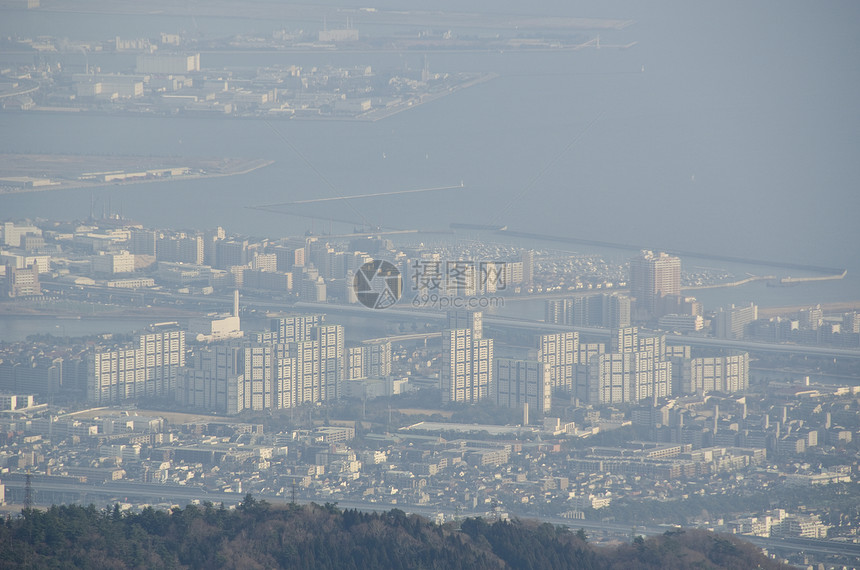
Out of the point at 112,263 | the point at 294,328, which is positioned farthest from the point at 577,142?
the point at 294,328

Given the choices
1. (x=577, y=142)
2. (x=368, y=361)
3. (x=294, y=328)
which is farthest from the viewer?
(x=577, y=142)

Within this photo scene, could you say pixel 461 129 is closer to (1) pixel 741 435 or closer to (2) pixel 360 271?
(2) pixel 360 271

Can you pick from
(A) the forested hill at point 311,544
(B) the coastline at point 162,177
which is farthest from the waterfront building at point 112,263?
(A) the forested hill at point 311,544

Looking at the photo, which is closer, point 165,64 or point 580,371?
point 580,371

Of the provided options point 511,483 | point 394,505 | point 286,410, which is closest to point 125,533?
point 394,505

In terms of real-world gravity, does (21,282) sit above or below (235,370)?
above

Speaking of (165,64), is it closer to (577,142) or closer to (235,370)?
(577,142)
